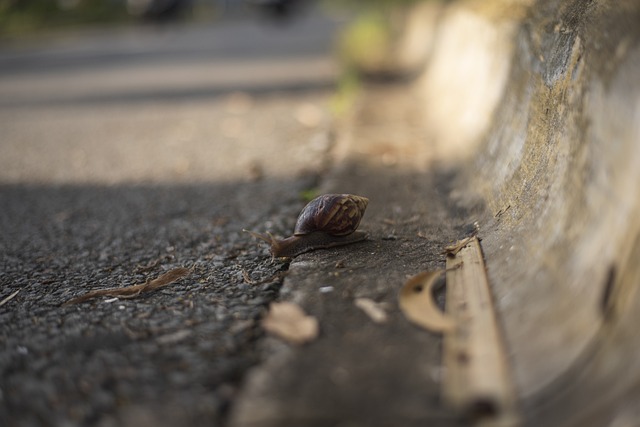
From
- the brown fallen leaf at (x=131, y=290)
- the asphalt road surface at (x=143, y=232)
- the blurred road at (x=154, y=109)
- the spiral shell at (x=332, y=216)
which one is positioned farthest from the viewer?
the blurred road at (x=154, y=109)

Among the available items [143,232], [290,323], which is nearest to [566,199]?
[290,323]

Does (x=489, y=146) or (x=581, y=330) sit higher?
(x=489, y=146)

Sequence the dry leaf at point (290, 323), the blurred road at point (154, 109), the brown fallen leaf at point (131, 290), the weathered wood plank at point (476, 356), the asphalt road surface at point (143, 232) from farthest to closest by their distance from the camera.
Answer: the blurred road at point (154, 109), the brown fallen leaf at point (131, 290), the dry leaf at point (290, 323), the asphalt road surface at point (143, 232), the weathered wood plank at point (476, 356)

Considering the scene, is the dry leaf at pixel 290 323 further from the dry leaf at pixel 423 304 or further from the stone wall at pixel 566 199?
the stone wall at pixel 566 199

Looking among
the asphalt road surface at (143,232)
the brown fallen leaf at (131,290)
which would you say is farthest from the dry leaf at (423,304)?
the brown fallen leaf at (131,290)

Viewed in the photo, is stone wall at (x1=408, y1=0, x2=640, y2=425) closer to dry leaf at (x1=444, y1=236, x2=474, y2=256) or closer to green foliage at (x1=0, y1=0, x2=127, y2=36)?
dry leaf at (x1=444, y1=236, x2=474, y2=256)

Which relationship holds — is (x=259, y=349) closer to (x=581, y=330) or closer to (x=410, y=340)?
(x=410, y=340)

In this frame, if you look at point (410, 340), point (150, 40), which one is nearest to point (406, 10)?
point (150, 40)
